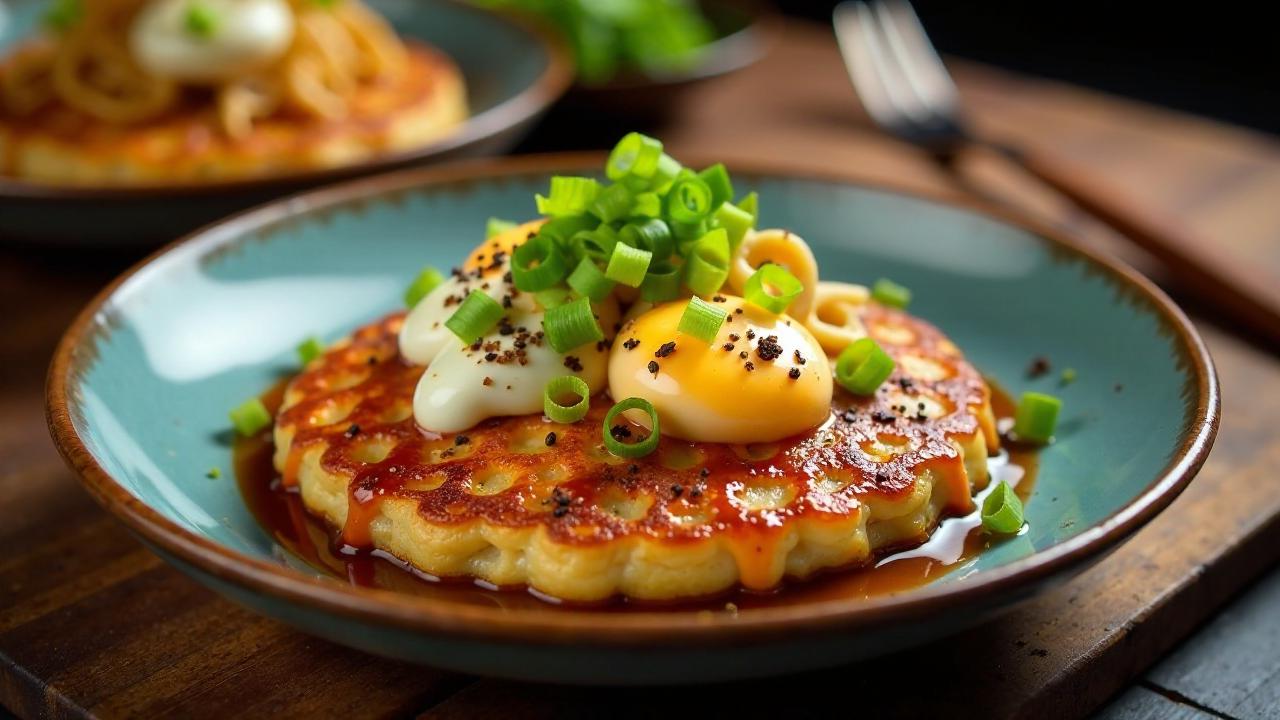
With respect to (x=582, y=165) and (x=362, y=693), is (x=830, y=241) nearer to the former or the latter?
(x=582, y=165)

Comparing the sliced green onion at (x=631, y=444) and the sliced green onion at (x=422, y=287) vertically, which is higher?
the sliced green onion at (x=631, y=444)

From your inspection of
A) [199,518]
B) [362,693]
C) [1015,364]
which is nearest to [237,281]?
[199,518]

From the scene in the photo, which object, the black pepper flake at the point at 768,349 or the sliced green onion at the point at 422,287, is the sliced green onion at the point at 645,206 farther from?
the sliced green onion at the point at 422,287

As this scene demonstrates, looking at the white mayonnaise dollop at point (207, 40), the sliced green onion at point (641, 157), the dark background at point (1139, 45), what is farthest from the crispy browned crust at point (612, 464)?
the dark background at point (1139, 45)

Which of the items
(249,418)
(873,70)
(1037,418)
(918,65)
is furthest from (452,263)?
(918,65)

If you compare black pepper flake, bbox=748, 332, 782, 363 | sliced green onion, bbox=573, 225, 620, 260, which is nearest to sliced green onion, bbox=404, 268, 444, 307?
sliced green onion, bbox=573, 225, 620, 260

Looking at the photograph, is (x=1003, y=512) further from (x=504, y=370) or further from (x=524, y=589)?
(x=504, y=370)
